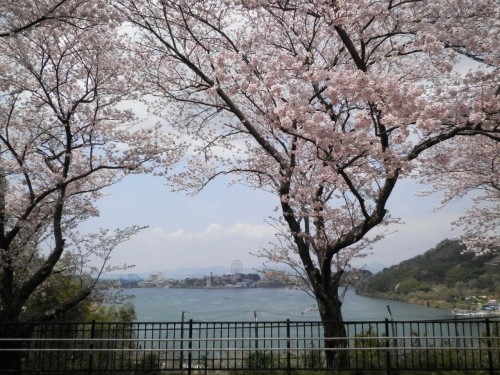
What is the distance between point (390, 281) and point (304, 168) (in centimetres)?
4092

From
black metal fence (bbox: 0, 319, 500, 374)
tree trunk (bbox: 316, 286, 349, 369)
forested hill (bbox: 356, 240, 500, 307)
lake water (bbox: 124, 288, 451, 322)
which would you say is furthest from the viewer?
forested hill (bbox: 356, 240, 500, 307)

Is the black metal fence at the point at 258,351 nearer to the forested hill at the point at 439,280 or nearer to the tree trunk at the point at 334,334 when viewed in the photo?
the tree trunk at the point at 334,334

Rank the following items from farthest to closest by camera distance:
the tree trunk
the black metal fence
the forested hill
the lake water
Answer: the forested hill → the lake water → the tree trunk → the black metal fence

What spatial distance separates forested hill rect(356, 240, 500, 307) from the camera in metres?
32.3

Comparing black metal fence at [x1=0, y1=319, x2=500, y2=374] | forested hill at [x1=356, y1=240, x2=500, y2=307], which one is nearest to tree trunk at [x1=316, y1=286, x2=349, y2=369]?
black metal fence at [x1=0, y1=319, x2=500, y2=374]

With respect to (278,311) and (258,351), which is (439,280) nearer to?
(278,311)

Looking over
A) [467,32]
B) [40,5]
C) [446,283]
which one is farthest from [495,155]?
[446,283]

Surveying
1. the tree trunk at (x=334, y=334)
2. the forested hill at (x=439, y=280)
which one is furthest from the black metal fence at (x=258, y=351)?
the forested hill at (x=439, y=280)

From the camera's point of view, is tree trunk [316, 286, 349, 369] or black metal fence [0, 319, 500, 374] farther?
tree trunk [316, 286, 349, 369]

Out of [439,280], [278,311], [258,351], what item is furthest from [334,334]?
[439,280]

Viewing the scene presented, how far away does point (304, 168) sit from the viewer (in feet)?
29.7

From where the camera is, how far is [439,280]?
39.0m

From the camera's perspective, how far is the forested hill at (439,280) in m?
32.3

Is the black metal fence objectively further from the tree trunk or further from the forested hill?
the forested hill
